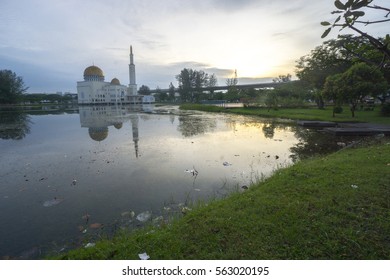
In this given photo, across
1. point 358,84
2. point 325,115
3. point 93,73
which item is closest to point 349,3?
point 358,84

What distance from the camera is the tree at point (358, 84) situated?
16.8 metres

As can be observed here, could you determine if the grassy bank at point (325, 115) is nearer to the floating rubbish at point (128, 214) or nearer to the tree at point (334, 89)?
the tree at point (334, 89)

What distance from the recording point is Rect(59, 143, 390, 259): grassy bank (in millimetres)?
2816

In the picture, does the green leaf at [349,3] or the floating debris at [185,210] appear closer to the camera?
the green leaf at [349,3]

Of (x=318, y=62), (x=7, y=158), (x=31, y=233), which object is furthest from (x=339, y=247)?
(x=318, y=62)

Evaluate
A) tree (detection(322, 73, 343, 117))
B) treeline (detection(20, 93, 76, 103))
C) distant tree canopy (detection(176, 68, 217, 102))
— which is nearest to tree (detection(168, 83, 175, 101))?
distant tree canopy (detection(176, 68, 217, 102))

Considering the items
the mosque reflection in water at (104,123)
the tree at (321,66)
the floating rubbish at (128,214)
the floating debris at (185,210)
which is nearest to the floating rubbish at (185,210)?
the floating debris at (185,210)

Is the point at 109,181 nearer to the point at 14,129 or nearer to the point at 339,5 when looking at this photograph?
the point at 339,5

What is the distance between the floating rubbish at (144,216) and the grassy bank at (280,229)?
0.62 metres

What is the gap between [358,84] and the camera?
1680 centimetres

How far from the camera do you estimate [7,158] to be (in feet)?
30.9

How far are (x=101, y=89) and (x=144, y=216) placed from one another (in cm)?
9177

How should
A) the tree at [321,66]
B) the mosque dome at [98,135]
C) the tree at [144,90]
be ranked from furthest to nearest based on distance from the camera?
the tree at [144,90] → the tree at [321,66] → the mosque dome at [98,135]
